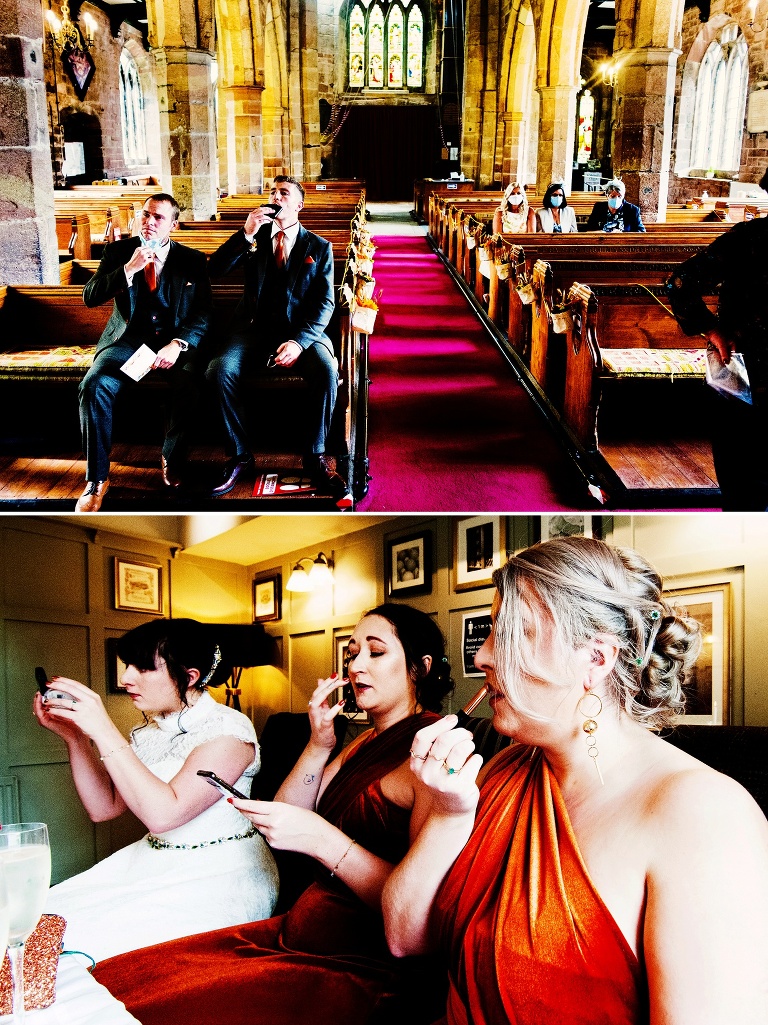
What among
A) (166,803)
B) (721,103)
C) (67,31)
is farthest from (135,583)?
(721,103)

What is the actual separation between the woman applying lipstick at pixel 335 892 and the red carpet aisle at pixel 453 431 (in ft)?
3.74

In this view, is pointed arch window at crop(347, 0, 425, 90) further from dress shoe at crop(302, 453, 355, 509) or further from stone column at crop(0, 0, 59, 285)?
dress shoe at crop(302, 453, 355, 509)

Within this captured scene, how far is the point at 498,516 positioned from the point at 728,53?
2200cm

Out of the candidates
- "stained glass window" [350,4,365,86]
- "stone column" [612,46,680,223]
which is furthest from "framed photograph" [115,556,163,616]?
"stained glass window" [350,4,365,86]

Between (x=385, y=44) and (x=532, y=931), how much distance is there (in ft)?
92.0

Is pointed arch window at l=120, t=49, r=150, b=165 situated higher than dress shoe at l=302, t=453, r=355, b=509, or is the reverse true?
pointed arch window at l=120, t=49, r=150, b=165

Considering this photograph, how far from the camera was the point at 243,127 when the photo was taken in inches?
513

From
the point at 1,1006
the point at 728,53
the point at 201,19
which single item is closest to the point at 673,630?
the point at 1,1006

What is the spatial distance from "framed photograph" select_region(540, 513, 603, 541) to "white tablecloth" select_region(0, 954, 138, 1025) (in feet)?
3.35

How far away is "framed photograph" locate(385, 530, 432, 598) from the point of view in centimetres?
193

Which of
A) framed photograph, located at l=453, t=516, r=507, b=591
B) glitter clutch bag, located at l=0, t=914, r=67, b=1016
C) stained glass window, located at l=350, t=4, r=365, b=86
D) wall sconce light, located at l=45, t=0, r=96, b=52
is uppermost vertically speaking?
stained glass window, located at l=350, t=4, r=365, b=86

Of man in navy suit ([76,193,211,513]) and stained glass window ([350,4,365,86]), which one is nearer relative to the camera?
man in navy suit ([76,193,211,513])

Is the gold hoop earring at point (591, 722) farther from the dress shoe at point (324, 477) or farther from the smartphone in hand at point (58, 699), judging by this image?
the dress shoe at point (324, 477)

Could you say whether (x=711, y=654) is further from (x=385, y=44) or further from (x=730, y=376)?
(x=385, y=44)
